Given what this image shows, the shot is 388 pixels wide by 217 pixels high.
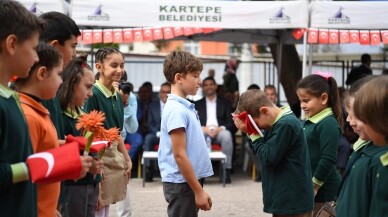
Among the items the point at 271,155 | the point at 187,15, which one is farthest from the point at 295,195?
the point at 187,15

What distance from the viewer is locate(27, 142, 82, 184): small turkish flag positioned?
2770 mm

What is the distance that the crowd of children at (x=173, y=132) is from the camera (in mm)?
2943

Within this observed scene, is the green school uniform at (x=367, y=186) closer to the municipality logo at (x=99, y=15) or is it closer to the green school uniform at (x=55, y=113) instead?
the green school uniform at (x=55, y=113)

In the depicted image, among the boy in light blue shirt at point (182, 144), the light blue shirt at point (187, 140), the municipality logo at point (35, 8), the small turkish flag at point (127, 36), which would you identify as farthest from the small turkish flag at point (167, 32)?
the light blue shirt at point (187, 140)

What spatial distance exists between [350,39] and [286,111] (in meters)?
6.46

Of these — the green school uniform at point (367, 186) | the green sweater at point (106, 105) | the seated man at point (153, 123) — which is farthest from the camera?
the seated man at point (153, 123)

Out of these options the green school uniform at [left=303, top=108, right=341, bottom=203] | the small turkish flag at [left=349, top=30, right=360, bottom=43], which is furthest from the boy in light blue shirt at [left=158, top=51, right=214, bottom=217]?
the small turkish flag at [left=349, top=30, right=360, bottom=43]

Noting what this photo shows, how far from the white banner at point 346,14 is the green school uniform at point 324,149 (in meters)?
5.25

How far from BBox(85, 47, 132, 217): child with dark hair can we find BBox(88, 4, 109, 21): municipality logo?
4636 mm

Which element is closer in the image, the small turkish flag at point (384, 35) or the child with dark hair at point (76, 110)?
the child with dark hair at point (76, 110)

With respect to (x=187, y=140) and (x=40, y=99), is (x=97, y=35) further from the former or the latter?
(x=40, y=99)

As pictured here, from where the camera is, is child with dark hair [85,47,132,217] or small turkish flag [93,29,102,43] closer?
child with dark hair [85,47,132,217]

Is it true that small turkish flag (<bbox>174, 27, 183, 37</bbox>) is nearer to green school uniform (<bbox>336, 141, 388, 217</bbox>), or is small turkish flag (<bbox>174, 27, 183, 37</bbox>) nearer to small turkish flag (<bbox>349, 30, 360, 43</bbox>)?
small turkish flag (<bbox>349, 30, 360, 43</bbox>)

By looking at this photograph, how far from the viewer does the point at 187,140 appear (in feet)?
15.3
